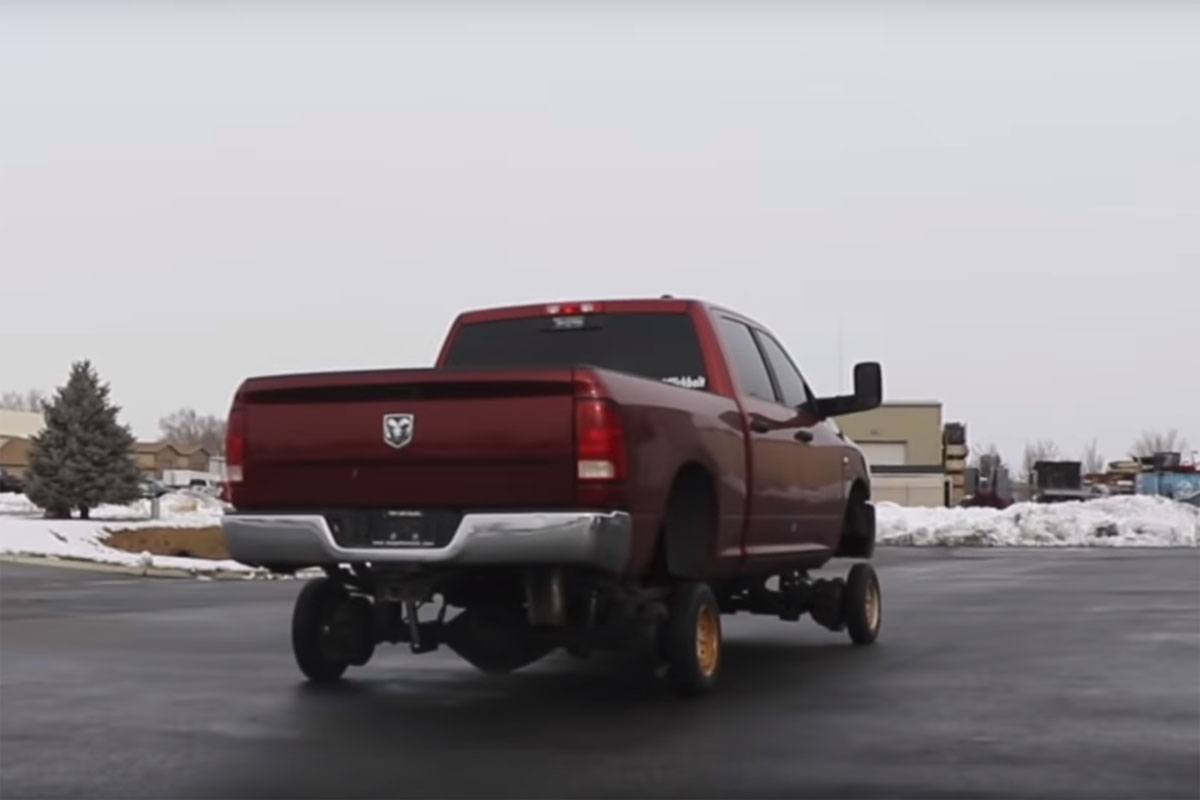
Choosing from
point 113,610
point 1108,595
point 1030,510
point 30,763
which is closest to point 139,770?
point 30,763

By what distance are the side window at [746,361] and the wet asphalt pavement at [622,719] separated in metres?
1.80

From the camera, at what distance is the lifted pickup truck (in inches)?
289

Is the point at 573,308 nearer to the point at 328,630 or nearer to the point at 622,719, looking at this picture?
the point at 328,630

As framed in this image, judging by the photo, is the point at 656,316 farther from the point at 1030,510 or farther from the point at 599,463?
the point at 1030,510

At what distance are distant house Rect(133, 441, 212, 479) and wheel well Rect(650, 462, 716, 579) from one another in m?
125

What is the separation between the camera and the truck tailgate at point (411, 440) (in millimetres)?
7371

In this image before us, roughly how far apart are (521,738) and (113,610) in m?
9.15

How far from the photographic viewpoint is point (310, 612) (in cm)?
885

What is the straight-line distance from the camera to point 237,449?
26.5 feet

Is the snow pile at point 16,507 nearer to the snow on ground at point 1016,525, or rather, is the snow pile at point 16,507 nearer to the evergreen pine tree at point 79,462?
the evergreen pine tree at point 79,462

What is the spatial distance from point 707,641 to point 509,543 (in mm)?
1779

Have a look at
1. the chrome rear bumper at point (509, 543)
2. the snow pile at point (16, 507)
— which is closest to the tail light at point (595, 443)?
the chrome rear bumper at point (509, 543)

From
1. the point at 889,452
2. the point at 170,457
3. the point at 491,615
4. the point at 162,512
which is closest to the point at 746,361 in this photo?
the point at 491,615

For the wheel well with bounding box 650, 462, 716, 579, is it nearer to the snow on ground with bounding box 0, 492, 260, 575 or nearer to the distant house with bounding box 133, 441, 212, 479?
the snow on ground with bounding box 0, 492, 260, 575
